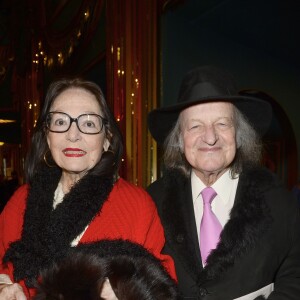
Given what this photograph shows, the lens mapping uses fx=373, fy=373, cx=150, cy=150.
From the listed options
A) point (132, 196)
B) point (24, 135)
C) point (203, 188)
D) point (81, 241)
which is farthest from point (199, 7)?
point (24, 135)

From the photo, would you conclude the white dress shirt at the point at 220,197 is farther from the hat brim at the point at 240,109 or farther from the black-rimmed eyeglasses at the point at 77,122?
the black-rimmed eyeglasses at the point at 77,122

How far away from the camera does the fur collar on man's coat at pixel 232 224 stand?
5.07ft

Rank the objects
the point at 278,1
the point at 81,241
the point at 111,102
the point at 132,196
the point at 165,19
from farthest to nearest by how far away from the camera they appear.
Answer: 1. the point at 111,102
2. the point at 165,19
3. the point at 278,1
4. the point at 132,196
5. the point at 81,241

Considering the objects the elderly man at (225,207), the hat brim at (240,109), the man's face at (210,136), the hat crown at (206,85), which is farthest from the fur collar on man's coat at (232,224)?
the hat crown at (206,85)

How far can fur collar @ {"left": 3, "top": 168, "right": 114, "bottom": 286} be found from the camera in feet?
4.72

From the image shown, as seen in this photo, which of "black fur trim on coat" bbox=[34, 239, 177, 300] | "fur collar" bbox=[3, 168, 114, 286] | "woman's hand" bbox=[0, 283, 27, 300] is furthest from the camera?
"fur collar" bbox=[3, 168, 114, 286]

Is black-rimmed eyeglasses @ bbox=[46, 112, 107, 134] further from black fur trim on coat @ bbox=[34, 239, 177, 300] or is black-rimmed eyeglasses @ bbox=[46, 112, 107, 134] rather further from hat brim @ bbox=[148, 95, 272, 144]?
black fur trim on coat @ bbox=[34, 239, 177, 300]

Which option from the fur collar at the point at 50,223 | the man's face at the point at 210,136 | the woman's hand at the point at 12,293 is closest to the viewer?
the woman's hand at the point at 12,293

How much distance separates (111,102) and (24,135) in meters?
5.02

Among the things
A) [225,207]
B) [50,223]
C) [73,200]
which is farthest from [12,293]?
[225,207]

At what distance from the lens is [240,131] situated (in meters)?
1.84

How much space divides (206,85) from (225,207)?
0.57m

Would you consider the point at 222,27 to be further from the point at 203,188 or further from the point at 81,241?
the point at 81,241

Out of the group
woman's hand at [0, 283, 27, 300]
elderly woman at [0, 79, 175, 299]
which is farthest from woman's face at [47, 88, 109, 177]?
woman's hand at [0, 283, 27, 300]
